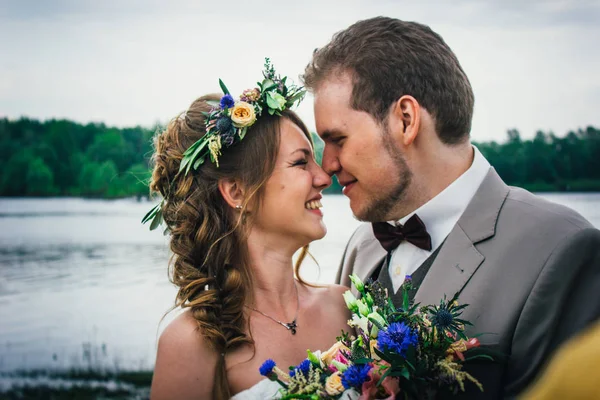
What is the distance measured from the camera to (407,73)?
3.48 m

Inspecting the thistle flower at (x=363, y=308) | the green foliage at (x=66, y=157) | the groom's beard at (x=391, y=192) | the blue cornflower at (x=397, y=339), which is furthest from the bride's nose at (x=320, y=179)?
the green foliage at (x=66, y=157)

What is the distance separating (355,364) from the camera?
8.20 ft

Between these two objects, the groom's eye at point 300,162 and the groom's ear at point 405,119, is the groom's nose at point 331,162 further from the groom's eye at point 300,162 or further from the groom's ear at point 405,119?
the groom's ear at point 405,119

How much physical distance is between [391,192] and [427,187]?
0.71 feet

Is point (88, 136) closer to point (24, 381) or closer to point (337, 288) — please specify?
point (24, 381)

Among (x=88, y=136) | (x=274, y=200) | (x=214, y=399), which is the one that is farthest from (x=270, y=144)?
(x=88, y=136)

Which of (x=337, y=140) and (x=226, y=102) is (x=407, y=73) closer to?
(x=337, y=140)

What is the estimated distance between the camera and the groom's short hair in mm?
3477

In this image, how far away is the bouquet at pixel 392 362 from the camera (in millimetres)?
2350

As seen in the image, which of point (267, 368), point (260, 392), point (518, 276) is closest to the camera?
point (267, 368)

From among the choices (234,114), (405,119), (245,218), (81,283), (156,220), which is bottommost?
(81,283)

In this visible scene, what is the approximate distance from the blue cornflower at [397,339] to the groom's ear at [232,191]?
148cm

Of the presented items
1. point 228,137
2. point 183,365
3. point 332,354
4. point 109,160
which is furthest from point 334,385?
point 109,160

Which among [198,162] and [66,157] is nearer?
[198,162]
